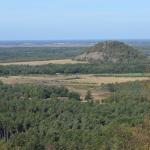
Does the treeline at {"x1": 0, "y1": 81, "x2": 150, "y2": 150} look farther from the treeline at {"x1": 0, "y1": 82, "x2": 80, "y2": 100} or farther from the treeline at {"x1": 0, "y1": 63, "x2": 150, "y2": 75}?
the treeline at {"x1": 0, "y1": 63, "x2": 150, "y2": 75}

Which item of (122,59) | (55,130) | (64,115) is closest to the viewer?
(55,130)

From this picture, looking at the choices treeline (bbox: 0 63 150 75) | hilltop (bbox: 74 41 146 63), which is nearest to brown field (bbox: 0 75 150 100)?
treeline (bbox: 0 63 150 75)

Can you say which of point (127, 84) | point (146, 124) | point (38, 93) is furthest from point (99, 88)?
point (146, 124)

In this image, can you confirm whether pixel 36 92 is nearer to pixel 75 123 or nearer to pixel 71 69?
pixel 75 123

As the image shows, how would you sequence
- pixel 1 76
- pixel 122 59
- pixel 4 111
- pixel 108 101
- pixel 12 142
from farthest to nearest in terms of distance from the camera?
pixel 122 59 < pixel 1 76 < pixel 108 101 < pixel 4 111 < pixel 12 142

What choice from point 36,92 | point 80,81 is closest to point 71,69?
point 80,81

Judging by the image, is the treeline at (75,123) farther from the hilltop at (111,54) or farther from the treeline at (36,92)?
the hilltop at (111,54)

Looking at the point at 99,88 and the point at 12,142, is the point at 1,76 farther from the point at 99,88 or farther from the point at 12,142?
the point at 12,142
